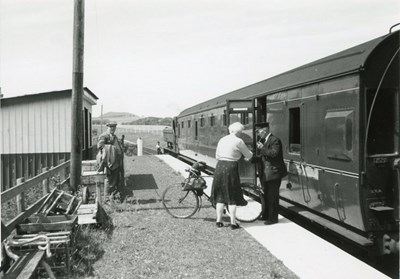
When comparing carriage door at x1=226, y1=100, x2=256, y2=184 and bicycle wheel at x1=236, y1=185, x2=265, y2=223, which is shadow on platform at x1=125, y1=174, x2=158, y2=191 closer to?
carriage door at x1=226, y1=100, x2=256, y2=184

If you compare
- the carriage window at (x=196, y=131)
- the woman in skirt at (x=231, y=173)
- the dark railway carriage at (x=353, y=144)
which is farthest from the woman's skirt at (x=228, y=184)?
the carriage window at (x=196, y=131)

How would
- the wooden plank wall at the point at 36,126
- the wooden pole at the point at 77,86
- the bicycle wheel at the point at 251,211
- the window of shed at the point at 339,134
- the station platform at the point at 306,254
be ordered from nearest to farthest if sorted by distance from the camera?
the station platform at the point at 306,254
the window of shed at the point at 339,134
the bicycle wheel at the point at 251,211
the wooden pole at the point at 77,86
the wooden plank wall at the point at 36,126

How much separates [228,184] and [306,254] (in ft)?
6.08

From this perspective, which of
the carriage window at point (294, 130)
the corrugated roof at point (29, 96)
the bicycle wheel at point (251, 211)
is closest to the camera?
the bicycle wheel at point (251, 211)

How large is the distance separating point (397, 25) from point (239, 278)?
13.2 ft

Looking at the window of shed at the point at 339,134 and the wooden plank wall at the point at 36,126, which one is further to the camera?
the wooden plank wall at the point at 36,126

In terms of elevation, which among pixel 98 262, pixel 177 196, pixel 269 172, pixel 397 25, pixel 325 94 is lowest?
pixel 98 262

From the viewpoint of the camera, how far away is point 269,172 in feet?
23.9

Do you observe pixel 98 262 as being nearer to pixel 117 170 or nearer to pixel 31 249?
pixel 31 249

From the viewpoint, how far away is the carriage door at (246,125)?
9.75 metres

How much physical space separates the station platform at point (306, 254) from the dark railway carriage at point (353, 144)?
42cm

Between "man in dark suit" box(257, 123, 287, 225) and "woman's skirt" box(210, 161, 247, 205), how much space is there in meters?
0.57

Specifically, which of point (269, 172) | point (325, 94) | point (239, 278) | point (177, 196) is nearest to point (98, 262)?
point (239, 278)

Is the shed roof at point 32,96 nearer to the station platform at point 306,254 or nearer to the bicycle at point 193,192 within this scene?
the bicycle at point 193,192
